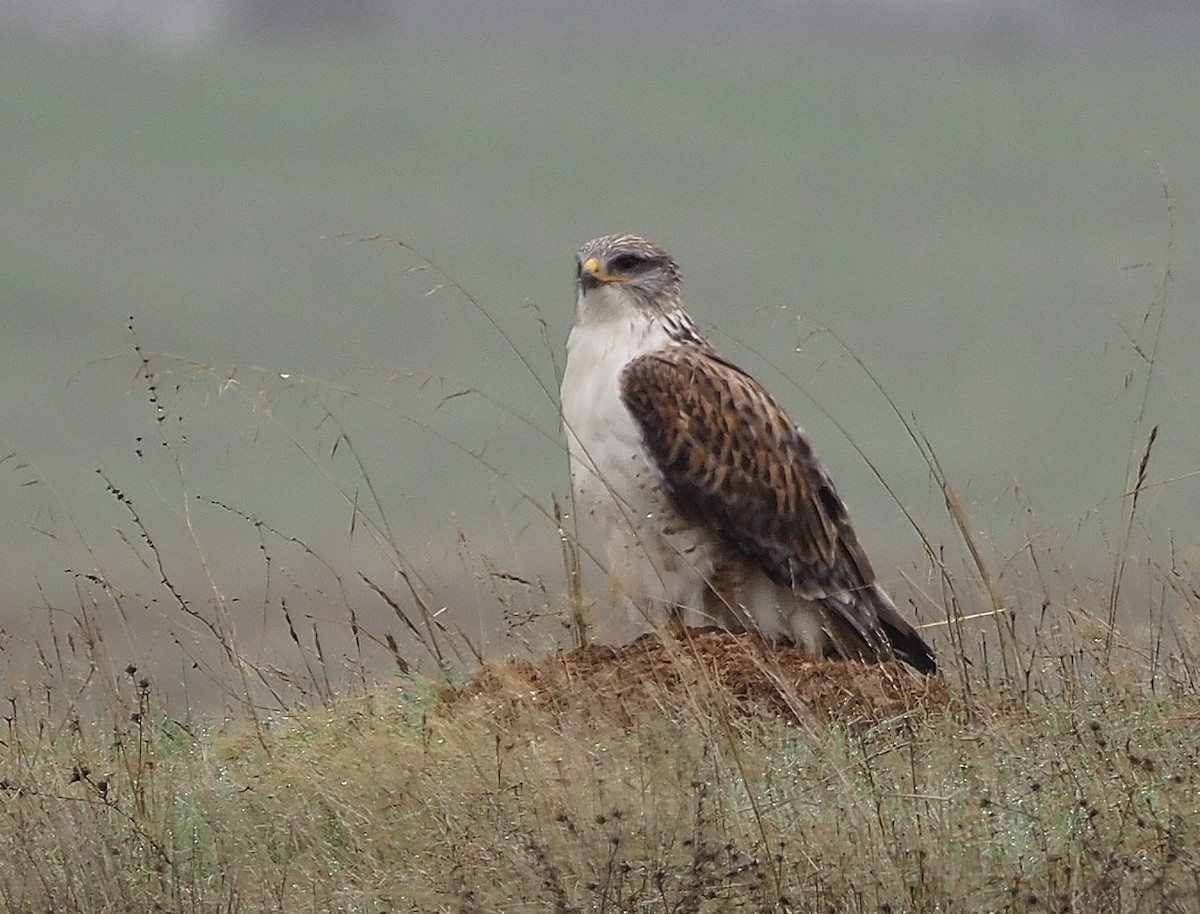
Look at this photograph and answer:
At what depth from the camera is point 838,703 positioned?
688 centimetres

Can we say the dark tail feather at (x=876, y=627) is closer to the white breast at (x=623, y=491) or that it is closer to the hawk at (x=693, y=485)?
the hawk at (x=693, y=485)

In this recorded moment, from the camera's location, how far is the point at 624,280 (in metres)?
7.52

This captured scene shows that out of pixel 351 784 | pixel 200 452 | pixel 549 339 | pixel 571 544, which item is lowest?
pixel 351 784

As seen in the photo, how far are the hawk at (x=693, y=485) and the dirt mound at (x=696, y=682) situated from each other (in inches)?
7.4

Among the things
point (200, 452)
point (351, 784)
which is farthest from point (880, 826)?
point (200, 452)

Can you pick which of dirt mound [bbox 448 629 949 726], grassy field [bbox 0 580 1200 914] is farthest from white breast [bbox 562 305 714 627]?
grassy field [bbox 0 580 1200 914]

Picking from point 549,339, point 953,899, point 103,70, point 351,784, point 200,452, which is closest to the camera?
point 953,899

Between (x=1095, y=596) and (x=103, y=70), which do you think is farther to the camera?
(x=103, y=70)

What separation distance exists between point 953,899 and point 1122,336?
259 centimetres

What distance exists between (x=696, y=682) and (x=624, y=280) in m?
1.54

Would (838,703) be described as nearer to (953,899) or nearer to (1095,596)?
(1095,596)

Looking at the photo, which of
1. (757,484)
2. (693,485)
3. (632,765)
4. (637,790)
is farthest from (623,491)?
(637,790)

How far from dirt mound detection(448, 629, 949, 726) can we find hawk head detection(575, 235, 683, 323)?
3.59 ft

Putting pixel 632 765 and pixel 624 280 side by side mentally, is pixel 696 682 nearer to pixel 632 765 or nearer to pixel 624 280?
pixel 632 765
